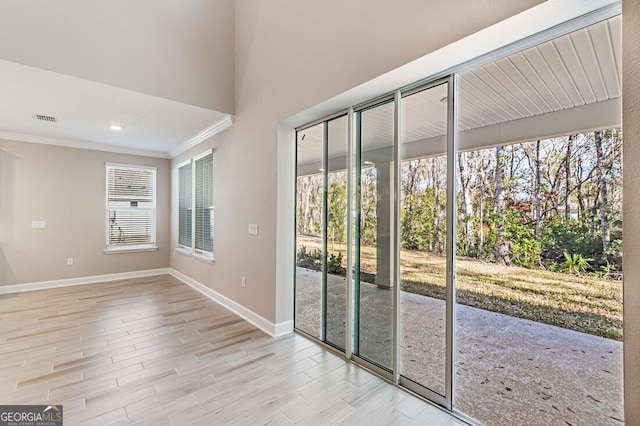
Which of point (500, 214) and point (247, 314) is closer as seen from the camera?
point (500, 214)

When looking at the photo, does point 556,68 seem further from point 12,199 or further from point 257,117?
point 12,199

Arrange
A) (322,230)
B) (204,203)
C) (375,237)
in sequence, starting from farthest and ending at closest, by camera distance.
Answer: (204,203) → (322,230) → (375,237)

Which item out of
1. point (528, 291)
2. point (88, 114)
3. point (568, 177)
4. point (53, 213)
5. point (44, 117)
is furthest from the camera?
point (53, 213)

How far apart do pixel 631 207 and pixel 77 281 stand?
273 inches

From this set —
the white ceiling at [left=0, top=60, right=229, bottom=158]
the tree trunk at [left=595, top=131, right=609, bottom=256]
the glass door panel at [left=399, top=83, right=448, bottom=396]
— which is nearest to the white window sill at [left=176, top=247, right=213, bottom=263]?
the white ceiling at [left=0, top=60, right=229, bottom=158]

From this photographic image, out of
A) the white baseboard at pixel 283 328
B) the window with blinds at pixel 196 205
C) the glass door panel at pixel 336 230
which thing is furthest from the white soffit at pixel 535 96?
the window with blinds at pixel 196 205

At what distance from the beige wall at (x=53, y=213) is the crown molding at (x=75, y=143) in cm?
7

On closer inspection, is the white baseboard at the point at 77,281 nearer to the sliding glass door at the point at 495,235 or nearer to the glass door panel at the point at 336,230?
the glass door panel at the point at 336,230

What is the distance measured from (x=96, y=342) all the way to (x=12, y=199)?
3493mm

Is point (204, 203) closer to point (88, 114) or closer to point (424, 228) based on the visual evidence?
point (88, 114)

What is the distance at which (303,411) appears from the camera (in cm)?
193

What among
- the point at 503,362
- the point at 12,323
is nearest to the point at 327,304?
the point at 503,362

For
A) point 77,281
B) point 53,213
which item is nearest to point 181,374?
point 77,281

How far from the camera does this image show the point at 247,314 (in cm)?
356
